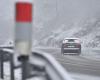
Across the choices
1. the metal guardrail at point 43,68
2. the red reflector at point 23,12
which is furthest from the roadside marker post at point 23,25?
the metal guardrail at point 43,68

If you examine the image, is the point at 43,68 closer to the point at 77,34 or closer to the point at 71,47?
the point at 71,47

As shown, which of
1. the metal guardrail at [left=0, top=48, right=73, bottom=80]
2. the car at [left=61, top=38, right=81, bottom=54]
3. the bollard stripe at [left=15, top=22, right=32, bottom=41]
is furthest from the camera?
the car at [left=61, top=38, right=81, bottom=54]

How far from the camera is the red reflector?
14.5ft

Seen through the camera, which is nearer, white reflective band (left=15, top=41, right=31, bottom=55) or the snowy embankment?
white reflective band (left=15, top=41, right=31, bottom=55)

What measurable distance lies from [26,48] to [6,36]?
71.1 m

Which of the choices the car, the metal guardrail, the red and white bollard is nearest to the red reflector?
the red and white bollard

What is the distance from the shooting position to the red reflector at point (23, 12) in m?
4.43

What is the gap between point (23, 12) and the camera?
4426 mm

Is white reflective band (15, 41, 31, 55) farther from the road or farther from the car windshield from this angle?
the car windshield

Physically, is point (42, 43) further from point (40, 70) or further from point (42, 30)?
point (40, 70)

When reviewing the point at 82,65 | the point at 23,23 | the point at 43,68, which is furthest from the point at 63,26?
the point at 23,23

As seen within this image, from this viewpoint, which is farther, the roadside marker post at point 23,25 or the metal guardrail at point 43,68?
the roadside marker post at point 23,25

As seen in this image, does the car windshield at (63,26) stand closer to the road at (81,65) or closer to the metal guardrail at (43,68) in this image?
the road at (81,65)

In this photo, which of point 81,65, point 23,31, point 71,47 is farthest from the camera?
point 71,47
